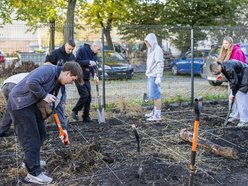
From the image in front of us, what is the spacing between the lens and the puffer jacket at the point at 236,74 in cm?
613

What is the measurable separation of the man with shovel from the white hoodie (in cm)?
111

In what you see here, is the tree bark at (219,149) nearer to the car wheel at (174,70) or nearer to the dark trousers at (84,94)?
the dark trousers at (84,94)

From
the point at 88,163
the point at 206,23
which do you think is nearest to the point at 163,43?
the point at 88,163

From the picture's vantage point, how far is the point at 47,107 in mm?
3764

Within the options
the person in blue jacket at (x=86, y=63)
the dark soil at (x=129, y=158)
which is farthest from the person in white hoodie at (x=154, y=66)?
the person in blue jacket at (x=86, y=63)

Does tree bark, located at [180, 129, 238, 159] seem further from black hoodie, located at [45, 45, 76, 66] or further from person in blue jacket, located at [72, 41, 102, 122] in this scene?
black hoodie, located at [45, 45, 76, 66]

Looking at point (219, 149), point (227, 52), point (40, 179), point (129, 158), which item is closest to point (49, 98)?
point (40, 179)

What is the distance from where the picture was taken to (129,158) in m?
4.78

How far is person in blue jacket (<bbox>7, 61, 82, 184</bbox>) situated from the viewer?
3.56m

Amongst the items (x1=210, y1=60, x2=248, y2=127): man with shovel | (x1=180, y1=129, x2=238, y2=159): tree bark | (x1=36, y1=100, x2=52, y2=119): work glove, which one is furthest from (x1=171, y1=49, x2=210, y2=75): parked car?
(x1=36, y1=100, x2=52, y2=119): work glove

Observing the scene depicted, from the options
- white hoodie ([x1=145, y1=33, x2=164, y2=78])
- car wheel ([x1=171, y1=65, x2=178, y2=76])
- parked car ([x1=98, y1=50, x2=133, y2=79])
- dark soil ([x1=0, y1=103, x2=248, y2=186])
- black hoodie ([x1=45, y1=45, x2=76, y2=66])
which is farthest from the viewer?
car wheel ([x1=171, y1=65, x2=178, y2=76])

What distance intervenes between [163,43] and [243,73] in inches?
147

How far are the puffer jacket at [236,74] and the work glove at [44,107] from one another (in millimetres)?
3575

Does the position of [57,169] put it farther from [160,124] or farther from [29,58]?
[29,58]
